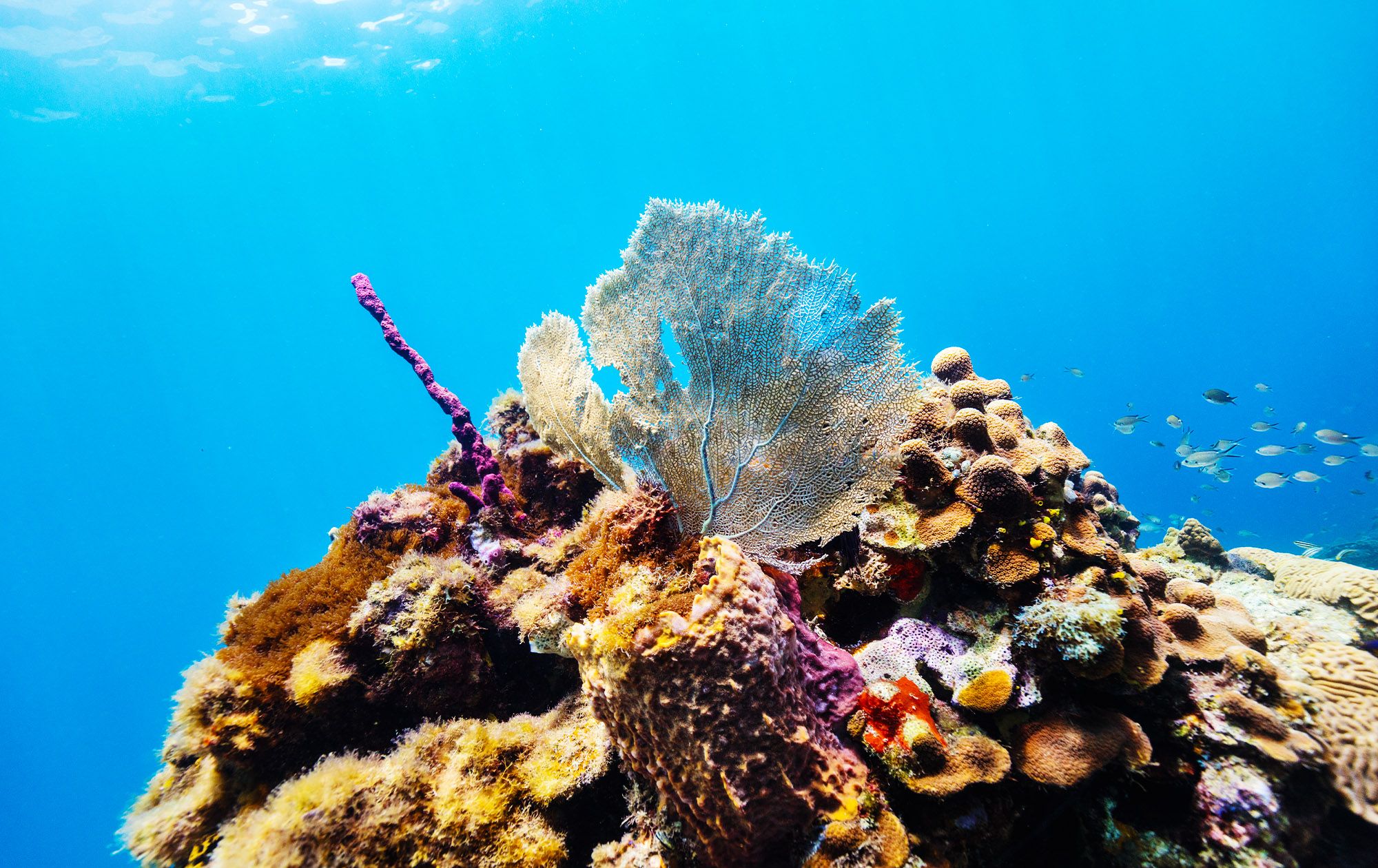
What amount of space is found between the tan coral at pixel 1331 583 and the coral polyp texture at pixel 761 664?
1001 millimetres

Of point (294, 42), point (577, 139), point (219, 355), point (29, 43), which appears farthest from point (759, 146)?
point (219, 355)

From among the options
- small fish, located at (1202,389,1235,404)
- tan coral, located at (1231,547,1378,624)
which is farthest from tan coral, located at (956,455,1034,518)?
small fish, located at (1202,389,1235,404)

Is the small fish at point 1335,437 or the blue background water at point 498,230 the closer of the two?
the small fish at point 1335,437

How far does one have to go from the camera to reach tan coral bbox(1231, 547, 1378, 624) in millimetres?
5168

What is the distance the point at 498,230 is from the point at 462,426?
10414 cm

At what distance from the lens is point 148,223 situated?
65.0 m

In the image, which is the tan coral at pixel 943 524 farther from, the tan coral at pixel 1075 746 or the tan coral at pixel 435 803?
the tan coral at pixel 435 803

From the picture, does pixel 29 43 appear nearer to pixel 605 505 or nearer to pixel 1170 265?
pixel 605 505

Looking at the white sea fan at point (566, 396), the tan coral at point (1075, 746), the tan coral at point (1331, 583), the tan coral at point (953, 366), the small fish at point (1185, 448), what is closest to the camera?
the tan coral at point (1075, 746)

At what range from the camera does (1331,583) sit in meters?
5.46

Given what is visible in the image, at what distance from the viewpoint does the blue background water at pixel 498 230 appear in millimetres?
49188

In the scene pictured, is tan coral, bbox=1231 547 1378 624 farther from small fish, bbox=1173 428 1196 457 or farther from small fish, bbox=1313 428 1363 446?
small fish, bbox=1313 428 1363 446

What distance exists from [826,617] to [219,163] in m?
83.5

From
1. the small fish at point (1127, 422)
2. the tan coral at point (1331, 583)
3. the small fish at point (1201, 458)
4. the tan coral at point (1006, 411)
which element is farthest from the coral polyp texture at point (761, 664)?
the small fish at point (1201, 458)
